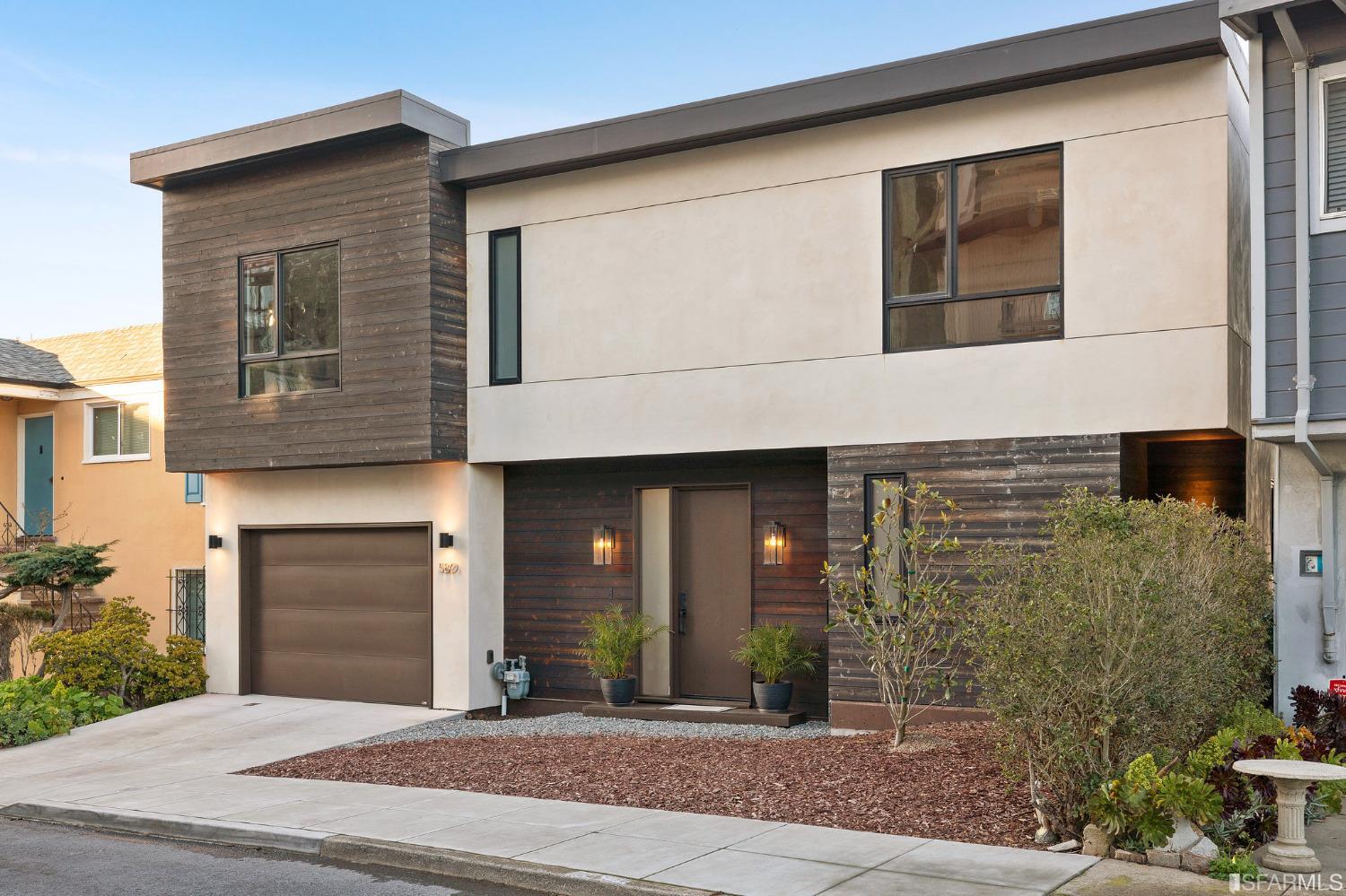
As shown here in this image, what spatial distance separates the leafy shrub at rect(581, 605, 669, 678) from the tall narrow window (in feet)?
9.47

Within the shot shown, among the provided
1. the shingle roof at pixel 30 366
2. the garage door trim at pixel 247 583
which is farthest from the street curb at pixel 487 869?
the shingle roof at pixel 30 366

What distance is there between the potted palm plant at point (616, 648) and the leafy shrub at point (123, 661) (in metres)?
5.33

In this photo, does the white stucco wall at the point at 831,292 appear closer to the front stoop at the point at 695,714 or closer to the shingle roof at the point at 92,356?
the front stoop at the point at 695,714

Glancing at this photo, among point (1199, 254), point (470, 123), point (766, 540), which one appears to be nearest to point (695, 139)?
point (470, 123)

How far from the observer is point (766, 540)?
12.4 m

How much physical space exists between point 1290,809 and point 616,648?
753cm

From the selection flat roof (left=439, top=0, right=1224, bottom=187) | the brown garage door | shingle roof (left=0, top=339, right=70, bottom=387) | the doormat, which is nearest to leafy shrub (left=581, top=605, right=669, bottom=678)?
the doormat

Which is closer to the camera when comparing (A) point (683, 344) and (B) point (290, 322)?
(A) point (683, 344)

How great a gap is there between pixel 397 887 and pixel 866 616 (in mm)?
4787

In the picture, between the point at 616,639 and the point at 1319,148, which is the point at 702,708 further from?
the point at 1319,148

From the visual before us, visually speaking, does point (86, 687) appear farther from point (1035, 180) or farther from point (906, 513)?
point (1035, 180)

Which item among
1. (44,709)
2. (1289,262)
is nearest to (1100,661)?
(1289,262)

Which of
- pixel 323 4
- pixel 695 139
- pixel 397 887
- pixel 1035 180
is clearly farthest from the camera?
pixel 323 4

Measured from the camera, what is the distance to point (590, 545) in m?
13.5
